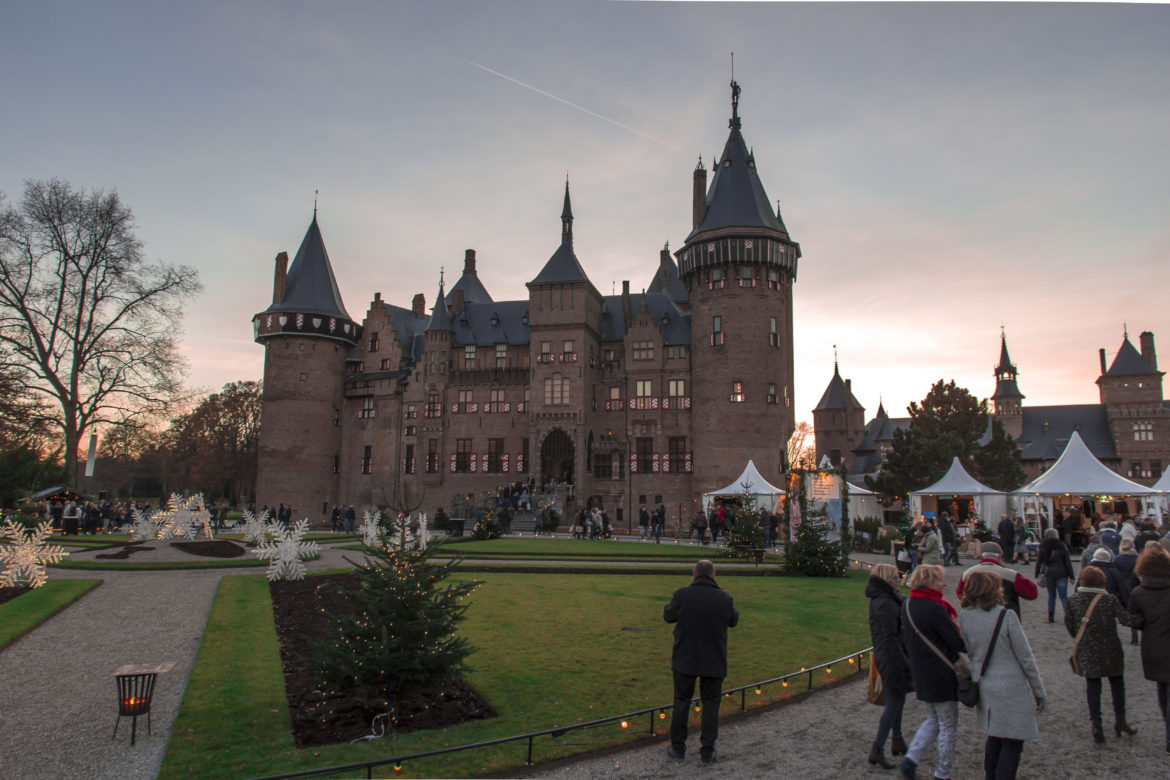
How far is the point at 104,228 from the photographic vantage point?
3341 centimetres

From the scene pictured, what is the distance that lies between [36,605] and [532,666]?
1102 cm

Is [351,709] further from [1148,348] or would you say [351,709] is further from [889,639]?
[1148,348]

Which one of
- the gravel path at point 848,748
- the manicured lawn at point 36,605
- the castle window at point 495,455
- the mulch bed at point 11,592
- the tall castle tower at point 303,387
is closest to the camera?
the gravel path at point 848,748

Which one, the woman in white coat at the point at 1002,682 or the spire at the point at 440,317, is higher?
the spire at the point at 440,317

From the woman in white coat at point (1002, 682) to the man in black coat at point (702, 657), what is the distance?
202 cm

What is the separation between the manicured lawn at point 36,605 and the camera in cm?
1203

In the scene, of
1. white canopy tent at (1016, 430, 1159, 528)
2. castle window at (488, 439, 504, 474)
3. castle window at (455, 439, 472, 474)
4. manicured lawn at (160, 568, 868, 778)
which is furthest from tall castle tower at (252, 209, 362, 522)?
white canopy tent at (1016, 430, 1159, 528)

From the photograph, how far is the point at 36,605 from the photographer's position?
46.5 ft

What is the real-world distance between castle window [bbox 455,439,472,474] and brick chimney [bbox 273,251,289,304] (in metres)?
17.8

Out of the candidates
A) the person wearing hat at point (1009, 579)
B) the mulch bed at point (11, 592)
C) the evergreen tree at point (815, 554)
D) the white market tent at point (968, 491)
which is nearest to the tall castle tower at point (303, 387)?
the mulch bed at point (11, 592)

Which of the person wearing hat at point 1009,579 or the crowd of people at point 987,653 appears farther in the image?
the person wearing hat at point 1009,579

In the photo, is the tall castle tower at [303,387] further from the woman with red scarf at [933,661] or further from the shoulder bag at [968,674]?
the shoulder bag at [968,674]

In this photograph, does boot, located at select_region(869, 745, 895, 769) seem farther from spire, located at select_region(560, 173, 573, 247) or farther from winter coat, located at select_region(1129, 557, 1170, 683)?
spire, located at select_region(560, 173, 573, 247)

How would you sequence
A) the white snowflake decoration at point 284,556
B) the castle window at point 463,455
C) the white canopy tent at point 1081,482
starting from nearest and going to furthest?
1. the white snowflake decoration at point 284,556
2. the white canopy tent at point 1081,482
3. the castle window at point 463,455
